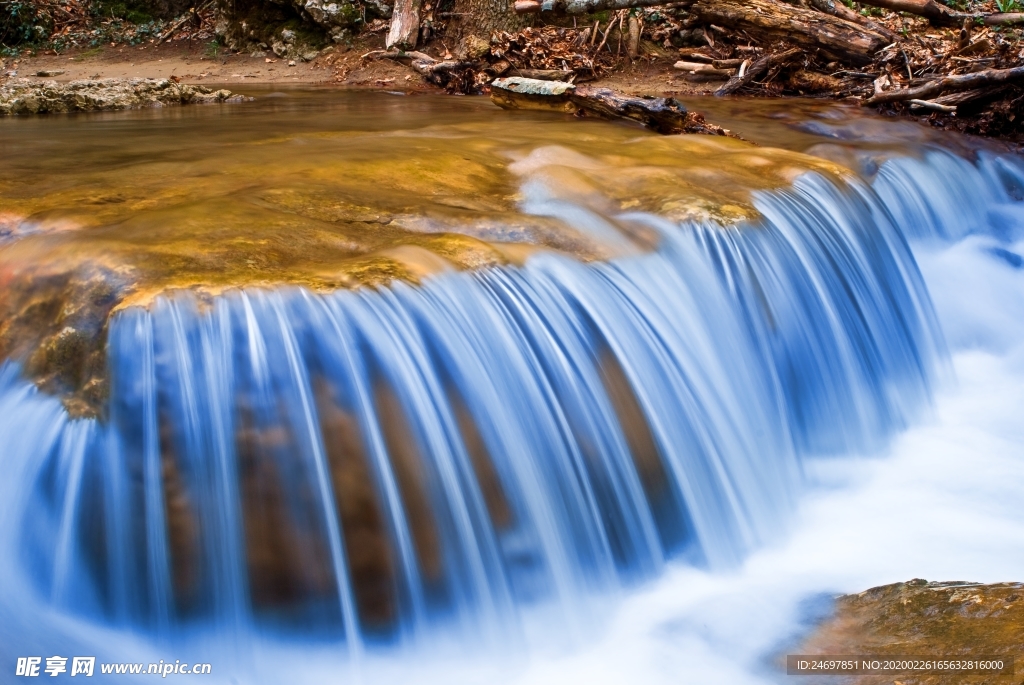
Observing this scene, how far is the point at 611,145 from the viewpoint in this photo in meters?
5.85

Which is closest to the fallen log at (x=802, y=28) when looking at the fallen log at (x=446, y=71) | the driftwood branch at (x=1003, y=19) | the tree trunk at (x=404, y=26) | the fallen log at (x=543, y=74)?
the driftwood branch at (x=1003, y=19)

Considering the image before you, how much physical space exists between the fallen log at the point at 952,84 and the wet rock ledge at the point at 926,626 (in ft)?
17.7

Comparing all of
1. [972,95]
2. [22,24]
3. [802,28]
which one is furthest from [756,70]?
[22,24]

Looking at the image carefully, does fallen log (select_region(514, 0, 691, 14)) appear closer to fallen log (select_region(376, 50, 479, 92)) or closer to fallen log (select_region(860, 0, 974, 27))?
fallen log (select_region(376, 50, 479, 92))

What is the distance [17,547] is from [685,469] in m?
2.26

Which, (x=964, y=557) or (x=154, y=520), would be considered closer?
(x=154, y=520)

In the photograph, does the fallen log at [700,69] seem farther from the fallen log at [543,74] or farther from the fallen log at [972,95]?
the fallen log at [972,95]

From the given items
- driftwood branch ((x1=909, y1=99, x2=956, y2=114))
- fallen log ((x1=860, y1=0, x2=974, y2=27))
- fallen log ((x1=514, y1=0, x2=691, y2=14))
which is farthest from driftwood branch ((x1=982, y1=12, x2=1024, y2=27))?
fallen log ((x1=514, y1=0, x2=691, y2=14))

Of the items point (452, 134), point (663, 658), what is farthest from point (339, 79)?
point (663, 658)

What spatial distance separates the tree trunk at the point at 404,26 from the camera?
1088cm

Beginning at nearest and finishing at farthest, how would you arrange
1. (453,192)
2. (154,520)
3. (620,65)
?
(154,520), (453,192), (620,65)

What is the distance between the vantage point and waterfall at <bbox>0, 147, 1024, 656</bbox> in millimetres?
2801

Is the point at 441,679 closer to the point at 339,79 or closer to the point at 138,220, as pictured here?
the point at 138,220

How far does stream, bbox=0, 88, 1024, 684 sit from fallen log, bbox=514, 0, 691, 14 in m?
4.05
